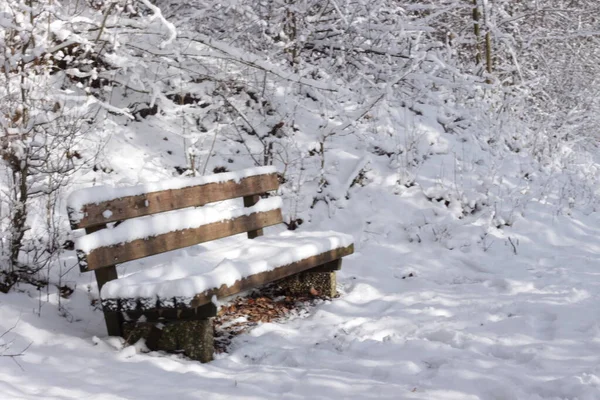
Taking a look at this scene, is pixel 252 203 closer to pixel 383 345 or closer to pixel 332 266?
pixel 332 266

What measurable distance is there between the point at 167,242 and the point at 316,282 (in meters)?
1.31

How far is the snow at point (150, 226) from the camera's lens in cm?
371

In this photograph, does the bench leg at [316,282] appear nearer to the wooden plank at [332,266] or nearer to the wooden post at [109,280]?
the wooden plank at [332,266]

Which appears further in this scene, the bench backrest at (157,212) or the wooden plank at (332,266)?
the wooden plank at (332,266)

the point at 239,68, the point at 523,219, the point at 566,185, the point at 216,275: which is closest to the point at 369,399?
the point at 216,275

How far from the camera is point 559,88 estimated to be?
12664 millimetres

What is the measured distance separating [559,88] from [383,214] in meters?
7.91

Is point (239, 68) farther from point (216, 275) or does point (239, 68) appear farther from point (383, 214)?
point (216, 275)

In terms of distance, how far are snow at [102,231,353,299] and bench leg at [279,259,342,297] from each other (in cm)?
22

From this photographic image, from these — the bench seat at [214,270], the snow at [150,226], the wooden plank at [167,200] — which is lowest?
the bench seat at [214,270]

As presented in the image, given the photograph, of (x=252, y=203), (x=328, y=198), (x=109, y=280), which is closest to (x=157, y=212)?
(x=109, y=280)

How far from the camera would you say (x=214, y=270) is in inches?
148

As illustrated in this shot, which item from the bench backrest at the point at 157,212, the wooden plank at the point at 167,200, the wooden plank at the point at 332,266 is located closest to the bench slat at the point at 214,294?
the wooden plank at the point at 332,266

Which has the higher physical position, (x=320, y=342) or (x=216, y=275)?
(x=216, y=275)
